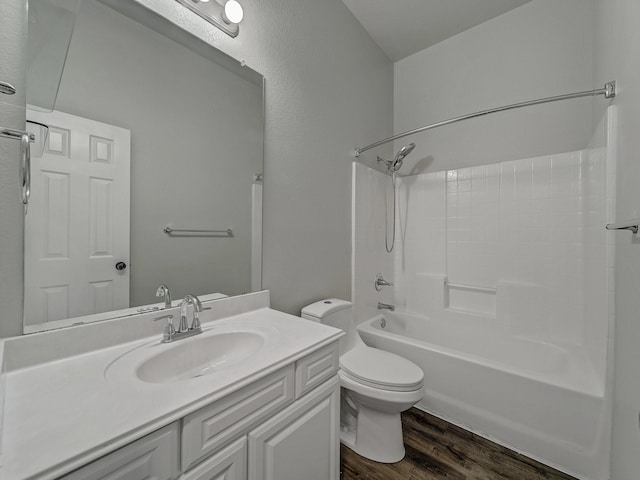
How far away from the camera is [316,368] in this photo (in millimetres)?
983

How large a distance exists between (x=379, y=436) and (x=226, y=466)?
3.42 feet

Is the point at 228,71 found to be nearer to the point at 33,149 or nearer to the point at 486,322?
the point at 33,149

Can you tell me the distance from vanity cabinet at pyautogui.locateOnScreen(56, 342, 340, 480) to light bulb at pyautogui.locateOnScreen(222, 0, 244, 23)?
57.9 inches

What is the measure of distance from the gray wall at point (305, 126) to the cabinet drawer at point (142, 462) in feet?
2.81

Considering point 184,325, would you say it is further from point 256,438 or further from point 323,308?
point 323,308

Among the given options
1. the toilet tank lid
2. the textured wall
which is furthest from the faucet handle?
the toilet tank lid

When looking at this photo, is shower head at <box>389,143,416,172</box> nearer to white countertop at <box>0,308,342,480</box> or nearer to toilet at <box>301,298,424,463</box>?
toilet at <box>301,298,424,463</box>

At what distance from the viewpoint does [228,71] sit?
1265 mm

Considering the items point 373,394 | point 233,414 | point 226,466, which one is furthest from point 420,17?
point 226,466

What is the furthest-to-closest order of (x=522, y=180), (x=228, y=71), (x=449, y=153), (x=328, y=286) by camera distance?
(x=449, y=153)
(x=522, y=180)
(x=328, y=286)
(x=228, y=71)

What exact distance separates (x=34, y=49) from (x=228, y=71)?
67 centimetres

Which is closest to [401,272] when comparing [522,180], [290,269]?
[522,180]

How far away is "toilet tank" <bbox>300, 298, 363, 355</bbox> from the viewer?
60.2 inches

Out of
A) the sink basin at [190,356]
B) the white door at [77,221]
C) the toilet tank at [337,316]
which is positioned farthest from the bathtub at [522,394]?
the white door at [77,221]
